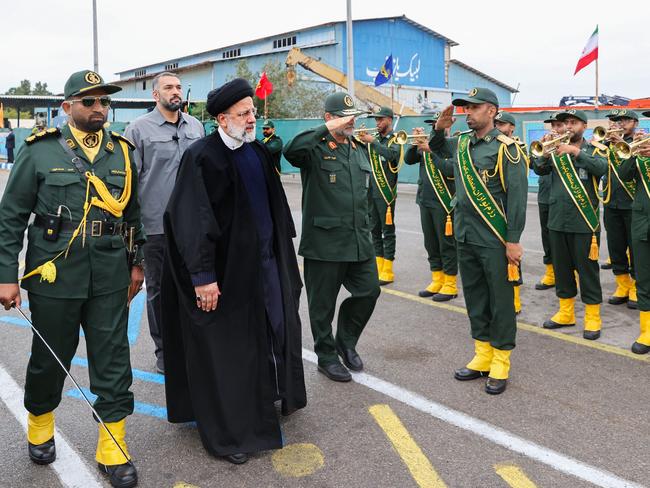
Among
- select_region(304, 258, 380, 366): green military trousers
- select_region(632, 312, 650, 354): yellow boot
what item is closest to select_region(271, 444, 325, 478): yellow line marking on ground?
select_region(304, 258, 380, 366): green military trousers

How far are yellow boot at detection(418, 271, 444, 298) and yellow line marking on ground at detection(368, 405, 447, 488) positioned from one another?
3.21m

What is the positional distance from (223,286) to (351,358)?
5.51 ft

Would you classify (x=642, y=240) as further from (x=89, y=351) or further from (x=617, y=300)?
(x=89, y=351)

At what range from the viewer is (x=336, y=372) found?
15.4 feet

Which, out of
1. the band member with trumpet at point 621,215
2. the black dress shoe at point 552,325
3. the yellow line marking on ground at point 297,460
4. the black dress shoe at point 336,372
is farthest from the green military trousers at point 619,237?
the yellow line marking on ground at point 297,460

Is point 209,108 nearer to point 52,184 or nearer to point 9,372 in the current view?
point 52,184

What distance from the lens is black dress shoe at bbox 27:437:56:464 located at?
3.46 meters

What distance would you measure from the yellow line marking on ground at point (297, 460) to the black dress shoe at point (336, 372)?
1.02 meters

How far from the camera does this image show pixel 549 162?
599 centimetres

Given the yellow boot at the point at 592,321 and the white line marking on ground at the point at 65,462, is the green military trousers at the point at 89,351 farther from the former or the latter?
the yellow boot at the point at 592,321

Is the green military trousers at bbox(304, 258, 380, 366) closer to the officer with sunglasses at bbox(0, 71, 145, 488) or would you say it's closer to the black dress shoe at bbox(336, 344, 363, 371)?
the black dress shoe at bbox(336, 344, 363, 371)

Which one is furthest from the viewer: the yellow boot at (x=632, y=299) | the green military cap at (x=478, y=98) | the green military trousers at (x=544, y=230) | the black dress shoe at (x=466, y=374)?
the green military trousers at (x=544, y=230)

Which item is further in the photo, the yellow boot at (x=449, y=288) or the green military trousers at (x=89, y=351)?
the yellow boot at (x=449, y=288)

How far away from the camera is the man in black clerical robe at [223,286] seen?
11.5ft
